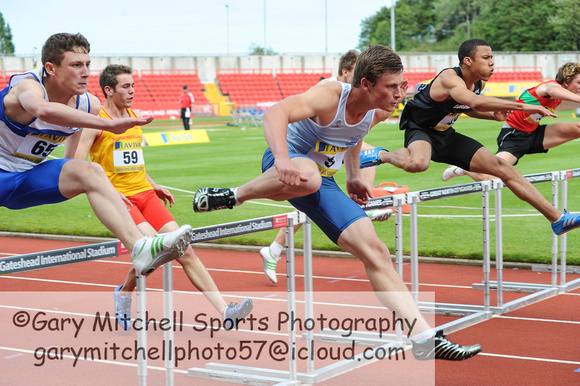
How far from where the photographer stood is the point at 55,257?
3.43 meters

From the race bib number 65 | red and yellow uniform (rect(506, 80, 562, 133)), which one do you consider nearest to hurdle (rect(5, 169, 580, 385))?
red and yellow uniform (rect(506, 80, 562, 133))

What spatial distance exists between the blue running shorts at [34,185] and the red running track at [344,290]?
123 cm

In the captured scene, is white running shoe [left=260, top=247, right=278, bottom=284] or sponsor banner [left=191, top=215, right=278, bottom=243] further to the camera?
white running shoe [left=260, top=247, right=278, bottom=284]

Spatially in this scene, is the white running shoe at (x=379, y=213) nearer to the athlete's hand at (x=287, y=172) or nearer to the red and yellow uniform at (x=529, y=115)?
the red and yellow uniform at (x=529, y=115)

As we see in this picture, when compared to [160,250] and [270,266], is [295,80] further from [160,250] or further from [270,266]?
[160,250]

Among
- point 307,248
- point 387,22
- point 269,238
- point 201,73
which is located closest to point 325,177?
point 307,248

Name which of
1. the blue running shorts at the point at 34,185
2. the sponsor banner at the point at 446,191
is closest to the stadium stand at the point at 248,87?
the sponsor banner at the point at 446,191

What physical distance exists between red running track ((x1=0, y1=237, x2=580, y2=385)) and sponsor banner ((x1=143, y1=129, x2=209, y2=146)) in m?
15.5

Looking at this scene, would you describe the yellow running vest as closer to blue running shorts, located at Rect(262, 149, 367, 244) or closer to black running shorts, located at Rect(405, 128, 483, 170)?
blue running shorts, located at Rect(262, 149, 367, 244)

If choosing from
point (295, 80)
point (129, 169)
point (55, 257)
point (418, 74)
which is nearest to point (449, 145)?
point (129, 169)

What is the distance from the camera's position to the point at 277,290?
7.57m

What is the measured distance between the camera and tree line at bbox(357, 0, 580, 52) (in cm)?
7125

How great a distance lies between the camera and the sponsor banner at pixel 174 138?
25.7 meters

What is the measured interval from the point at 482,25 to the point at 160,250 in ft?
268
